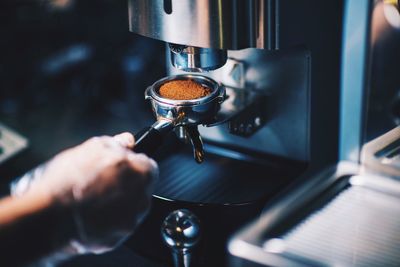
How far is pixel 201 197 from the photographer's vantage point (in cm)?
88

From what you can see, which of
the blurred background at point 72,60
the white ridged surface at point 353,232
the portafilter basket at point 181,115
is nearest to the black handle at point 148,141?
the portafilter basket at point 181,115

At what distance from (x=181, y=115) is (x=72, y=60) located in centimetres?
138

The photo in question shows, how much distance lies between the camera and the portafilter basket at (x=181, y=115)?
0.77 m

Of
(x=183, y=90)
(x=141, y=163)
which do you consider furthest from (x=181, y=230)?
(x=183, y=90)

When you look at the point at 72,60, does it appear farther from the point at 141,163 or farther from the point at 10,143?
the point at 141,163

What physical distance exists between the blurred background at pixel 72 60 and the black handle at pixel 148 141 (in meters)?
1.08

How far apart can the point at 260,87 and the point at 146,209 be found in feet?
1.09

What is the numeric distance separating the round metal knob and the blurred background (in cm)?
112

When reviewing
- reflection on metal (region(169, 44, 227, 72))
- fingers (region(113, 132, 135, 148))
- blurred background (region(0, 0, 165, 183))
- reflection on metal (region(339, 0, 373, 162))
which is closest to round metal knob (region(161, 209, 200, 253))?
fingers (region(113, 132, 135, 148))

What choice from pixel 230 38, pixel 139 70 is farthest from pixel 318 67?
pixel 139 70

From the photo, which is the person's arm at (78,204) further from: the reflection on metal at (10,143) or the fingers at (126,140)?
the reflection on metal at (10,143)

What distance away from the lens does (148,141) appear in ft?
2.47

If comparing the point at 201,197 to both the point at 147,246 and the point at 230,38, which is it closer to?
the point at 147,246

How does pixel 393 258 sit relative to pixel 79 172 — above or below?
below
